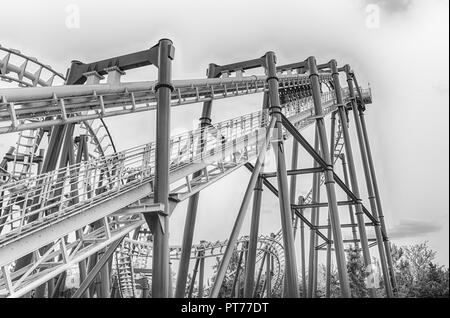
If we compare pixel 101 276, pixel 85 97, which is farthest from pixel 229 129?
pixel 101 276

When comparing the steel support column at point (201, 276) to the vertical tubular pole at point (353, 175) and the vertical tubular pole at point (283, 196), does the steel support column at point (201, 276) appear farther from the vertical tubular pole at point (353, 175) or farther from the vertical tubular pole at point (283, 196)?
the vertical tubular pole at point (283, 196)

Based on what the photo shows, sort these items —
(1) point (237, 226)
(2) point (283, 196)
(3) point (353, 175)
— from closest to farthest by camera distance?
1. (1) point (237, 226)
2. (2) point (283, 196)
3. (3) point (353, 175)

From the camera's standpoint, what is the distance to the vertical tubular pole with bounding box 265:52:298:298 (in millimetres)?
A: 7786

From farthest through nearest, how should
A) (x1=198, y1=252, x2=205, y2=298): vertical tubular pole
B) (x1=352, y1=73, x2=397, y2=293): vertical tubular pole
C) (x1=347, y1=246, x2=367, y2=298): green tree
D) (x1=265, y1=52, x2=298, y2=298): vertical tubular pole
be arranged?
1. (x1=347, y1=246, x2=367, y2=298): green tree
2. (x1=198, y1=252, x2=205, y2=298): vertical tubular pole
3. (x1=352, y1=73, x2=397, y2=293): vertical tubular pole
4. (x1=265, y1=52, x2=298, y2=298): vertical tubular pole

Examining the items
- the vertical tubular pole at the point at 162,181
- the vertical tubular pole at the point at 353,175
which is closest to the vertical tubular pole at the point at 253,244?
the vertical tubular pole at the point at 162,181

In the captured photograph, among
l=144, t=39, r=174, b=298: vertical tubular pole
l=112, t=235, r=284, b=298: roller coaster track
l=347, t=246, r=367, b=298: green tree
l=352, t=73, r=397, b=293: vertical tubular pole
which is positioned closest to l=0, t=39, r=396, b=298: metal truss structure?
l=144, t=39, r=174, b=298: vertical tubular pole

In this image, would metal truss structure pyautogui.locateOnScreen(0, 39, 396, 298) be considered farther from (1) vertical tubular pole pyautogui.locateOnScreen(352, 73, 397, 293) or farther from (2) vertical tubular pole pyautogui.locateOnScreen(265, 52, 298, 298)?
(1) vertical tubular pole pyautogui.locateOnScreen(352, 73, 397, 293)

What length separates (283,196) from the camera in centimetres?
832

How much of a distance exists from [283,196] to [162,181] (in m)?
3.47

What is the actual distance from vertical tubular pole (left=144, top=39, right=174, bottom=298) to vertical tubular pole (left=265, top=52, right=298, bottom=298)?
3.18m

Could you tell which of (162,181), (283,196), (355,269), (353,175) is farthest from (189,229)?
(355,269)

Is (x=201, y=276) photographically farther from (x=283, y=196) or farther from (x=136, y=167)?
(x=136, y=167)

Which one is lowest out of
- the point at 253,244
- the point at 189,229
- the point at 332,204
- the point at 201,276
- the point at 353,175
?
the point at 253,244
